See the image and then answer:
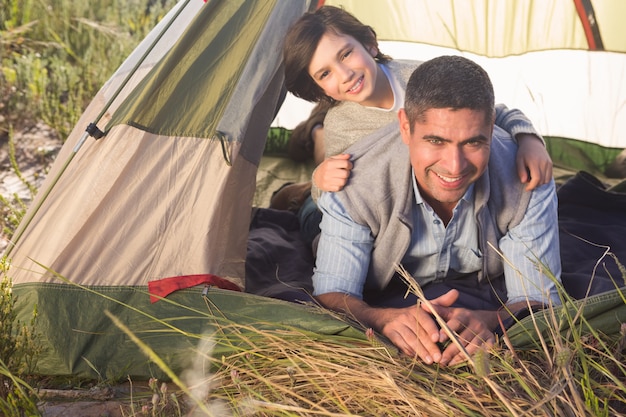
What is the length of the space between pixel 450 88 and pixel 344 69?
723 mm

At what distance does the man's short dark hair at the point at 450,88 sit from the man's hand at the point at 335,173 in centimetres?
30

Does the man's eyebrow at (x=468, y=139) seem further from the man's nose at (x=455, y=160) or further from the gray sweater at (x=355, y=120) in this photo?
the gray sweater at (x=355, y=120)

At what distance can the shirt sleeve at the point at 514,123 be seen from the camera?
2645mm

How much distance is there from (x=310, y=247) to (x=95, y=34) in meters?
3.01

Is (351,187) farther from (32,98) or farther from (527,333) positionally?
(32,98)

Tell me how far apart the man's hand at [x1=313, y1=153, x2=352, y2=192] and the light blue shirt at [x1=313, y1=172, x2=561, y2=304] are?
4 cm

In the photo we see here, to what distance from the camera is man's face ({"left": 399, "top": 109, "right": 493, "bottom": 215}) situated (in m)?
2.26

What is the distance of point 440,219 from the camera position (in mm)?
2520

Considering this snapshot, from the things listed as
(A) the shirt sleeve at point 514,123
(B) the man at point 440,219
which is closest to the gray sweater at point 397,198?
(B) the man at point 440,219

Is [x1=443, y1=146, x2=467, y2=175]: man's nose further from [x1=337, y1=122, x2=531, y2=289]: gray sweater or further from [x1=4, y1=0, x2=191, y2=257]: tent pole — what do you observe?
[x1=4, y1=0, x2=191, y2=257]: tent pole

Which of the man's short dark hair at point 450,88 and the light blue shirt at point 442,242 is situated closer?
the man's short dark hair at point 450,88

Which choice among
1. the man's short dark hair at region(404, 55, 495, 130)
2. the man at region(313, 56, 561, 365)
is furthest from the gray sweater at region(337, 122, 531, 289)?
the man's short dark hair at region(404, 55, 495, 130)

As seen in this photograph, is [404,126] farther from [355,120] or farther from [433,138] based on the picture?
[355,120]

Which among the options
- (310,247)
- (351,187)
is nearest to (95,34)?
(310,247)
